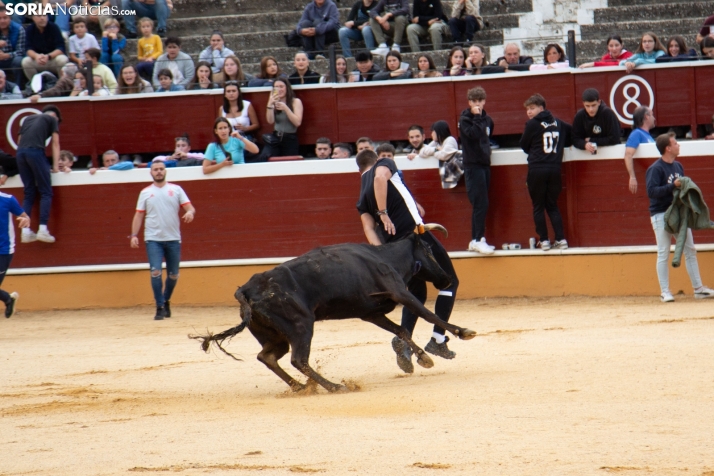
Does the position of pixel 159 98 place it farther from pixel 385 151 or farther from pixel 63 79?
pixel 385 151

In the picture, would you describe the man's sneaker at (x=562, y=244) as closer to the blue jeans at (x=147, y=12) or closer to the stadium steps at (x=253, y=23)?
the stadium steps at (x=253, y=23)

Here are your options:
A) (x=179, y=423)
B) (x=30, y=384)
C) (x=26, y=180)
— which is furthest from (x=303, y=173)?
(x=179, y=423)

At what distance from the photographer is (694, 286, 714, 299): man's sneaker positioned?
30.1 feet

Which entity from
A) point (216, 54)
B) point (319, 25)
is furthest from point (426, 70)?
point (216, 54)

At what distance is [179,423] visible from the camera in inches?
209

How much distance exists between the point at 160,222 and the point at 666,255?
4.94 meters

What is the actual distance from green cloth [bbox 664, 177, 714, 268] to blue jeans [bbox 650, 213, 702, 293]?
8 cm

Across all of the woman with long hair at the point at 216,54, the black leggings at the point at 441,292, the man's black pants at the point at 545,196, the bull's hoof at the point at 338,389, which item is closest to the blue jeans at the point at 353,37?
the woman with long hair at the point at 216,54

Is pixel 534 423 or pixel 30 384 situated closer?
pixel 534 423

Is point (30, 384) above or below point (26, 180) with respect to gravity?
below

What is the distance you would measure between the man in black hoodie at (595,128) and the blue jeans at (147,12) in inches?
274

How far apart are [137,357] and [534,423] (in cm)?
431

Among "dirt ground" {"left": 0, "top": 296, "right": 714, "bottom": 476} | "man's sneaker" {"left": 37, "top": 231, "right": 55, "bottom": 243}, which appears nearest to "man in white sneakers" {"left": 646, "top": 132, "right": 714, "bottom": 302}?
"dirt ground" {"left": 0, "top": 296, "right": 714, "bottom": 476}

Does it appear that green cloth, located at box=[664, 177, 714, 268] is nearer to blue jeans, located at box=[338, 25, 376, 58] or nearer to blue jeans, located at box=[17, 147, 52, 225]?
blue jeans, located at box=[338, 25, 376, 58]
